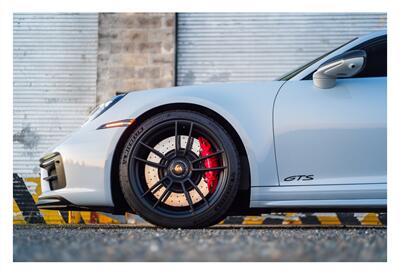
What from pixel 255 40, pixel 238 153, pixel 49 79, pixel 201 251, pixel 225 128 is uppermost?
pixel 255 40

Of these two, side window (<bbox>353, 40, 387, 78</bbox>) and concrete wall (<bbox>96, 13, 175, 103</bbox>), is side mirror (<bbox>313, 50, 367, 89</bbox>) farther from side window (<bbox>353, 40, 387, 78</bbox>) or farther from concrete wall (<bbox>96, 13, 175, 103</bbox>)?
concrete wall (<bbox>96, 13, 175, 103</bbox>)

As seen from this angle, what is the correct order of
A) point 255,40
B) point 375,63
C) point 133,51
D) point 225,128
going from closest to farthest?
point 225,128 → point 375,63 → point 255,40 → point 133,51

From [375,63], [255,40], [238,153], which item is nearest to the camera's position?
[238,153]

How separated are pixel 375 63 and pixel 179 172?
1.50m

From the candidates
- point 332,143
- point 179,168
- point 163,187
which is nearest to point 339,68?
point 332,143

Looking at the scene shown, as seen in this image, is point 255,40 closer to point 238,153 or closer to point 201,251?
point 238,153

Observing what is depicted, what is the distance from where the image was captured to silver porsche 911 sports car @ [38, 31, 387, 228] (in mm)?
3334

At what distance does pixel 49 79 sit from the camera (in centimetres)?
923

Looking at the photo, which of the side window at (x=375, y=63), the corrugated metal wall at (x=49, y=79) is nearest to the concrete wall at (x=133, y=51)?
the corrugated metal wall at (x=49, y=79)

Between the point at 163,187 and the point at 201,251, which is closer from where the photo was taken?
the point at 201,251

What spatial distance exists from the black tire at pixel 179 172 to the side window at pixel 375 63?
3.52 feet

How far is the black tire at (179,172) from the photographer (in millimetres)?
3279

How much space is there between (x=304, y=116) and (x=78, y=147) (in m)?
1.45

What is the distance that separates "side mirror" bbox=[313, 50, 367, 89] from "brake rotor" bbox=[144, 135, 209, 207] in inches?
35.0
